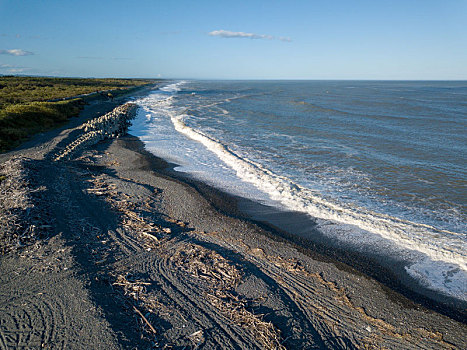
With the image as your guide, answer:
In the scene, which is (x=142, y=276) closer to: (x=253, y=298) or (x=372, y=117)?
(x=253, y=298)

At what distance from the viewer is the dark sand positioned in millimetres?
4965

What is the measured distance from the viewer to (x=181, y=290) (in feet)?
19.9

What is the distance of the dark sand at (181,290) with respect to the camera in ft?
16.3

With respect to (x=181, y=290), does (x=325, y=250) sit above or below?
below

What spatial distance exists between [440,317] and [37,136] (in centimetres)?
2457

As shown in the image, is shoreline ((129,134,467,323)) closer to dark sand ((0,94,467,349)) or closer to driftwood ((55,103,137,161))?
dark sand ((0,94,467,349))

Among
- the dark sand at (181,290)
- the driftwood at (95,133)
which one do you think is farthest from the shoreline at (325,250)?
the driftwood at (95,133)

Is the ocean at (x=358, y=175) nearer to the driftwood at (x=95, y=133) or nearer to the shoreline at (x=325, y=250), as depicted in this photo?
the shoreline at (x=325, y=250)

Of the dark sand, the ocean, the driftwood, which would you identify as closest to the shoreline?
the dark sand

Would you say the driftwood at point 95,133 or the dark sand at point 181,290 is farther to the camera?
the driftwood at point 95,133

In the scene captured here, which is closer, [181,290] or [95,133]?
[181,290]

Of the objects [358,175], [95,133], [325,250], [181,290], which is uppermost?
[95,133]

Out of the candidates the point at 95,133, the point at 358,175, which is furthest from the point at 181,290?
the point at 95,133

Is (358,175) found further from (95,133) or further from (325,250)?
(95,133)
